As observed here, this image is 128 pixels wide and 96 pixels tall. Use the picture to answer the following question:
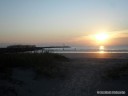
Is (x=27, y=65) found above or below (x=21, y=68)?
above

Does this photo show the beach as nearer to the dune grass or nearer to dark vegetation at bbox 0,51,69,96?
dark vegetation at bbox 0,51,69,96

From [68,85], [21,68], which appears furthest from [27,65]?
[68,85]

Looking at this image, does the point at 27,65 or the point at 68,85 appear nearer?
the point at 68,85

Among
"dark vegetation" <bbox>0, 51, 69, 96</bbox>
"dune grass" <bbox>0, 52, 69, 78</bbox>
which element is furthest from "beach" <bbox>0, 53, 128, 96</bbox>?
"dune grass" <bbox>0, 52, 69, 78</bbox>

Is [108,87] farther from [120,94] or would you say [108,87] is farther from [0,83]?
[0,83]

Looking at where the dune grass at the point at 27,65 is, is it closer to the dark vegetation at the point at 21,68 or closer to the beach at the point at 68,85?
the dark vegetation at the point at 21,68

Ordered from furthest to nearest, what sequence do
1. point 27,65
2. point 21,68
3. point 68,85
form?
point 27,65, point 21,68, point 68,85

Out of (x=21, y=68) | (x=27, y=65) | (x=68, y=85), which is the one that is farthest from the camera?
(x=27, y=65)

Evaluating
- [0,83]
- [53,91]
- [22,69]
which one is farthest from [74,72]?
[0,83]

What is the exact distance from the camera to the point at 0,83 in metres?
13.2

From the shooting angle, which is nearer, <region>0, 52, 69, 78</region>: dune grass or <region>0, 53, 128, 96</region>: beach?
<region>0, 53, 128, 96</region>: beach

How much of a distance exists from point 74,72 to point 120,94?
535 cm

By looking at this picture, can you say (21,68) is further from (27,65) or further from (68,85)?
(68,85)

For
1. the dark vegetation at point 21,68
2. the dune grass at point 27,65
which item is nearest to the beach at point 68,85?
the dark vegetation at point 21,68
